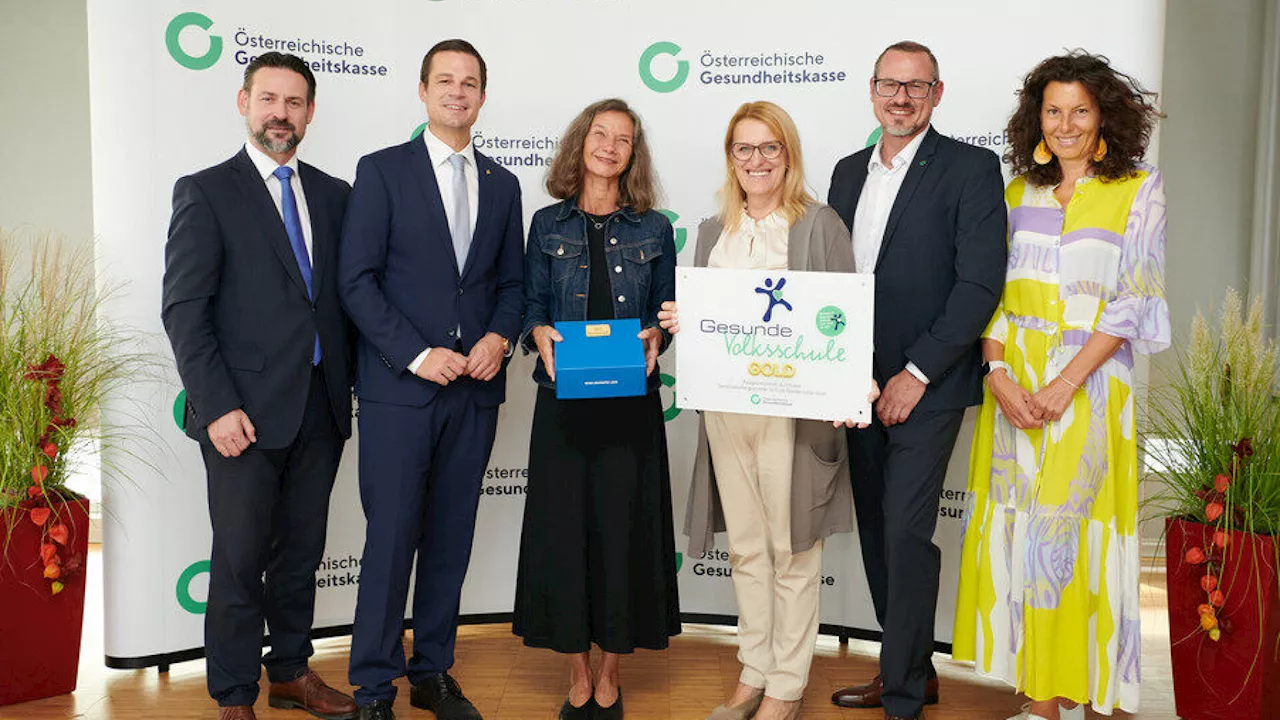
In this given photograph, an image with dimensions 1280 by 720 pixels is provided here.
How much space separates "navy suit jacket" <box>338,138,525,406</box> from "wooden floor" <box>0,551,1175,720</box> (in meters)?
1.15

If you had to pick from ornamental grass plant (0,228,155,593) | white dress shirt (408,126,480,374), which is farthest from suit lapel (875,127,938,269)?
ornamental grass plant (0,228,155,593)

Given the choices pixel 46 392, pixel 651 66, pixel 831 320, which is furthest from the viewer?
pixel 651 66

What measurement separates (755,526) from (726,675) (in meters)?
1.00

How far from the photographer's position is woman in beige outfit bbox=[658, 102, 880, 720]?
3004 mm

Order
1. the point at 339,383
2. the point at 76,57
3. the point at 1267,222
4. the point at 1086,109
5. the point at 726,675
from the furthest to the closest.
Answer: the point at 76,57 < the point at 1267,222 < the point at 726,675 < the point at 339,383 < the point at 1086,109

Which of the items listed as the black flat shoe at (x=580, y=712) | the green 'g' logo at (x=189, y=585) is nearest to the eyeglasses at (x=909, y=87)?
the black flat shoe at (x=580, y=712)

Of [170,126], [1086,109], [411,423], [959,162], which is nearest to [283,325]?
[411,423]

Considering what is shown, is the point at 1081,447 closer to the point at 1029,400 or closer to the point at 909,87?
the point at 1029,400

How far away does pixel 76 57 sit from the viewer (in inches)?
212

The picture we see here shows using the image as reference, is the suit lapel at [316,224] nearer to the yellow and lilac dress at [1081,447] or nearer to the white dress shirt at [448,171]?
the white dress shirt at [448,171]

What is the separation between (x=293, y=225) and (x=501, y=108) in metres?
1.29

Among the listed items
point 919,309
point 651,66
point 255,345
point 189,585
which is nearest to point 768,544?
point 919,309

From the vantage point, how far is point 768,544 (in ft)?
10.4

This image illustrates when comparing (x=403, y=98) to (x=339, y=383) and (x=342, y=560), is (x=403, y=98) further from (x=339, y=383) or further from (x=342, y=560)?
(x=342, y=560)
